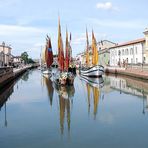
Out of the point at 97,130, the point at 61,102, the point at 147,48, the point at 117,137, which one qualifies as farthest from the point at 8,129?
the point at 147,48

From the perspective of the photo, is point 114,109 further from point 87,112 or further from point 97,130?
point 97,130

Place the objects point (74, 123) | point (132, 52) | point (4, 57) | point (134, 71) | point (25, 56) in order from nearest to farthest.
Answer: point (74, 123) → point (134, 71) → point (132, 52) → point (4, 57) → point (25, 56)

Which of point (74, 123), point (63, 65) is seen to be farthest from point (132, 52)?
point (74, 123)

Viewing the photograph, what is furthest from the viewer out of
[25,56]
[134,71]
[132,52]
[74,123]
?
[25,56]

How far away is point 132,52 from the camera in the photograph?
3017 inches

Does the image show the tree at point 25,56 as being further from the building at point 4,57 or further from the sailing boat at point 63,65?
the sailing boat at point 63,65

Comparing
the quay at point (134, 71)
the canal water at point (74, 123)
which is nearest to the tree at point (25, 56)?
the quay at point (134, 71)

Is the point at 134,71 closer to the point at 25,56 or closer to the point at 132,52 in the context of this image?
the point at 132,52

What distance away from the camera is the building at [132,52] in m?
68.5

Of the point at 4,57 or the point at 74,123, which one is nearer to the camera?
the point at 74,123

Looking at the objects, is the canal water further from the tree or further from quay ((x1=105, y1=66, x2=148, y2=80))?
the tree

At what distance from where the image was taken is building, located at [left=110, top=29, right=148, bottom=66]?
6850cm

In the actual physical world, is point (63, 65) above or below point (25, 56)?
below

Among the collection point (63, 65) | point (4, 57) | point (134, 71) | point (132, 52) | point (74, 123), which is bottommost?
point (74, 123)
